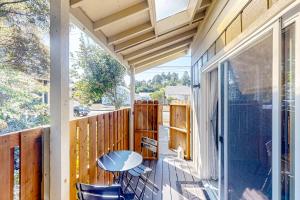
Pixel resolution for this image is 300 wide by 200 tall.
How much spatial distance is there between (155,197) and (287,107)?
285 centimetres

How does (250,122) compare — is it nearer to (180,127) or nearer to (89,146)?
(89,146)

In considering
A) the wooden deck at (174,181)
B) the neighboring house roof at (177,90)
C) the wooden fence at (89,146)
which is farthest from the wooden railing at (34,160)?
the neighboring house roof at (177,90)

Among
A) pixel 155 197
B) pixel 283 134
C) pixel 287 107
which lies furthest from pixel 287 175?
pixel 155 197

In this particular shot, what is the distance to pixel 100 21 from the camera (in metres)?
2.79

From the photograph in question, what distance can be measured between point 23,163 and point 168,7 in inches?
109

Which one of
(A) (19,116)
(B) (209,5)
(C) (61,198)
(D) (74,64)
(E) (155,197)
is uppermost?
(B) (209,5)

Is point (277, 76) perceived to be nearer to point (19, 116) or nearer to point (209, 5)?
point (19, 116)

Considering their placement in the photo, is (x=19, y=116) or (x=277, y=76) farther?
(x=277, y=76)

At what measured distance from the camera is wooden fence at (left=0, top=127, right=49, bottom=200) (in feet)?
3.89

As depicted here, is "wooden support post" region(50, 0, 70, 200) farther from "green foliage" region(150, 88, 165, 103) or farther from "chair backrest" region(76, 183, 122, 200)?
"green foliage" region(150, 88, 165, 103)

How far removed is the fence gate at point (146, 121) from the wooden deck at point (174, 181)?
0.56m

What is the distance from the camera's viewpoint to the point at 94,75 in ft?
15.3

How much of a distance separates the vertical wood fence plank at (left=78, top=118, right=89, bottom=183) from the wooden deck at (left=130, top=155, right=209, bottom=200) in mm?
1518

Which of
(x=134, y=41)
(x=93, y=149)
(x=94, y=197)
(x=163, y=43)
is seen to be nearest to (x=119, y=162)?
(x=93, y=149)
